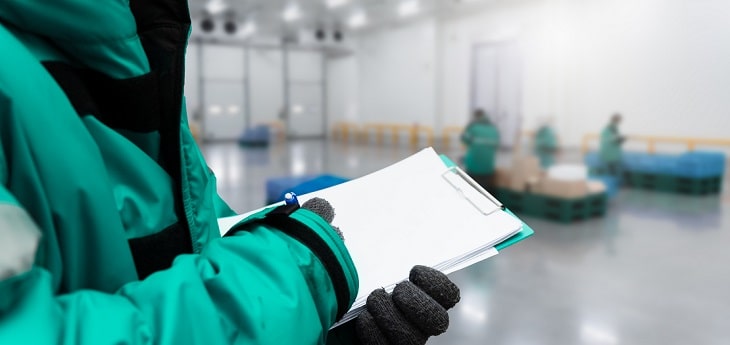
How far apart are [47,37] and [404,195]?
27.1 inches

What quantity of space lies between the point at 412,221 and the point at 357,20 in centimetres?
1522

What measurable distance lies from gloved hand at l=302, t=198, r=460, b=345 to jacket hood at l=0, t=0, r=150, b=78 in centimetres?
40

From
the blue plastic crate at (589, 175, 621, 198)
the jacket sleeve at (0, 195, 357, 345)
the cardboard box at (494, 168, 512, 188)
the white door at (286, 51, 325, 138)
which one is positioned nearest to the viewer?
the jacket sleeve at (0, 195, 357, 345)

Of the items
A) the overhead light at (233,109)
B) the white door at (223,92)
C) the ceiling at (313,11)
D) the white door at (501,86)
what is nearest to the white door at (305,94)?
the white door at (223,92)

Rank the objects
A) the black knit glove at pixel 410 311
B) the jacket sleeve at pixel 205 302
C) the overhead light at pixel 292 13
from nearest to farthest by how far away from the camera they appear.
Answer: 1. the jacket sleeve at pixel 205 302
2. the black knit glove at pixel 410 311
3. the overhead light at pixel 292 13

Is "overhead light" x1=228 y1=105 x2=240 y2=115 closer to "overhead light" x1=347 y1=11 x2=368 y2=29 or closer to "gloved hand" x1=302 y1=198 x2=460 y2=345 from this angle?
"overhead light" x1=347 y1=11 x2=368 y2=29

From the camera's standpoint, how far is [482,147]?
6.65 meters

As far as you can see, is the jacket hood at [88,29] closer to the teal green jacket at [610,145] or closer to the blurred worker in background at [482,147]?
the teal green jacket at [610,145]

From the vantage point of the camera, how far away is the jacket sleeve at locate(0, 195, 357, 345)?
0.44 meters

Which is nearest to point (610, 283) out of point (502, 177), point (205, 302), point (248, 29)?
point (502, 177)

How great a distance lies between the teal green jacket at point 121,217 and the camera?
469 mm

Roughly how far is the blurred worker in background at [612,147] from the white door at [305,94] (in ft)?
47.4

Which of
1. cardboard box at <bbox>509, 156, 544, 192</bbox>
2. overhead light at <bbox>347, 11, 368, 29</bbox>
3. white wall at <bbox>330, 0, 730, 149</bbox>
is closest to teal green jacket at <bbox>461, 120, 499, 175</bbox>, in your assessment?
cardboard box at <bbox>509, 156, 544, 192</bbox>

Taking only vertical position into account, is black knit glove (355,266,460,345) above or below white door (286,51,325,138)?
below
